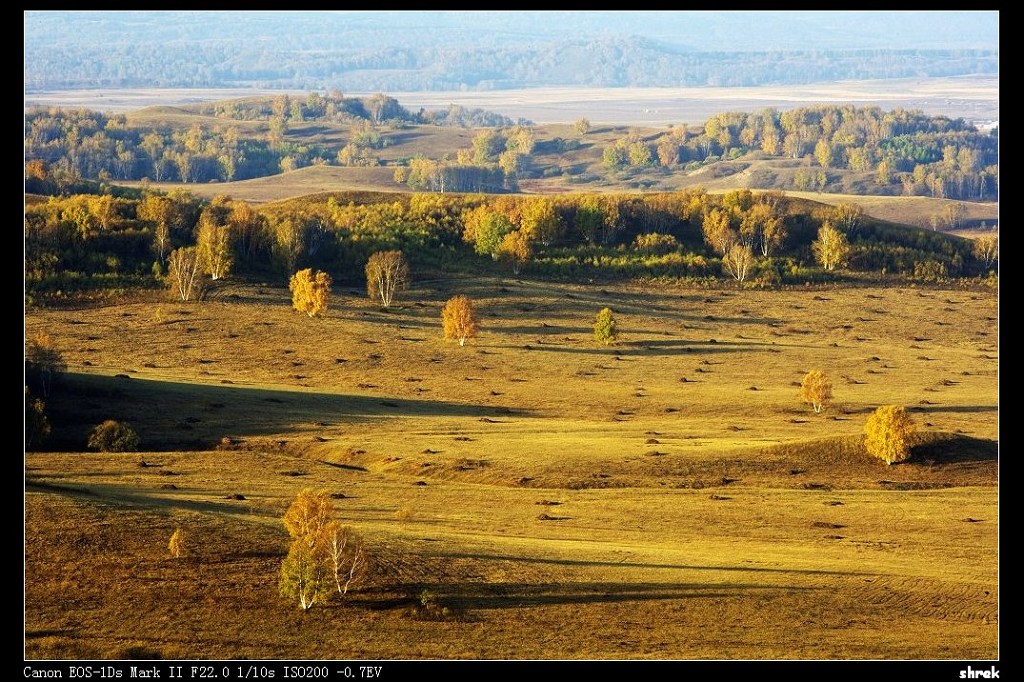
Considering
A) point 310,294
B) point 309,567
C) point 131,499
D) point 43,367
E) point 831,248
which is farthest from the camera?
point 831,248

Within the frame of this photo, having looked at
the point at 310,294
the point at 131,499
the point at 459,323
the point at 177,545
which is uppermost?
the point at 310,294

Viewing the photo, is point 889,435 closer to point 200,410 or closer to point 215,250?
point 200,410

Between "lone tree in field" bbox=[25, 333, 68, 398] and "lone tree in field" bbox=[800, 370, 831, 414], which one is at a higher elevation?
"lone tree in field" bbox=[25, 333, 68, 398]

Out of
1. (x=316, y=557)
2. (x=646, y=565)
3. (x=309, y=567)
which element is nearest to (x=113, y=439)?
(x=316, y=557)

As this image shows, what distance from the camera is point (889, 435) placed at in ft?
237

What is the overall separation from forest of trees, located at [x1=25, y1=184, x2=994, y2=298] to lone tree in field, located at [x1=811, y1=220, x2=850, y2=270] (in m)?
Answer: 0.51

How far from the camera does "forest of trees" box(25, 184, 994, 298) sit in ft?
422

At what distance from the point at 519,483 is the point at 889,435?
2161 cm

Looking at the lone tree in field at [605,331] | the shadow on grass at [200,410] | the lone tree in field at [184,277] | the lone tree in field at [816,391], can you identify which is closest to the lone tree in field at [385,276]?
the lone tree in field at [184,277]

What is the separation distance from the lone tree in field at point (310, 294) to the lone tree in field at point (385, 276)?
20.2ft

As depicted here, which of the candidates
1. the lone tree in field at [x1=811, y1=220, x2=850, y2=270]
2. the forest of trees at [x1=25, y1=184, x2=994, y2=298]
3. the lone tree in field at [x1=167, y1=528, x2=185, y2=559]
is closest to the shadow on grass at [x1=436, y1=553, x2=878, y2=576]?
the lone tree in field at [x1=167, y1=528, x2=185, y2=559]

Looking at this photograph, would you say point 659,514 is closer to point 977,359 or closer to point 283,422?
point 283,422

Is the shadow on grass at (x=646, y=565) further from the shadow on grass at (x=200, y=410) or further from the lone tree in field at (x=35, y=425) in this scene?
the lone tree in field at (x=35, y=425)

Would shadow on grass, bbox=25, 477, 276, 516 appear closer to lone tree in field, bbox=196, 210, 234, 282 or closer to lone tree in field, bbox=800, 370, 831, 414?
lone tree in field, bbox=800, 370, 831, 414
